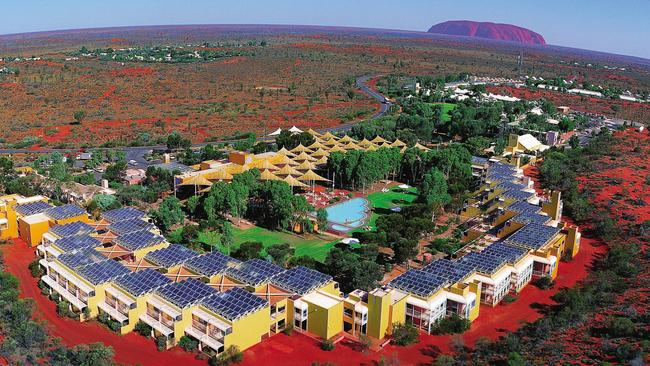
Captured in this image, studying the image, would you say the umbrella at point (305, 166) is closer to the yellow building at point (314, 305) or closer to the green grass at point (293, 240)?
the green grass at point (293, 240)

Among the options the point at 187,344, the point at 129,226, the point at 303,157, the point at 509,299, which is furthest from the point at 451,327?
the point at 303,157

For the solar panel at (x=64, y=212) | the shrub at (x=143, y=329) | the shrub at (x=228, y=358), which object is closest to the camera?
the shrub at (x=228, y=358)

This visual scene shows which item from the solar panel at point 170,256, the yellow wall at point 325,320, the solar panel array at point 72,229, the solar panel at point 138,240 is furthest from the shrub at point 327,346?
the solar panel array at point 72,229

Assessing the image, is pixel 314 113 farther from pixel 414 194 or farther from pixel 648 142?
pixel 648 142

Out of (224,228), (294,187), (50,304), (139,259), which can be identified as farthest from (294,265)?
(294,187)

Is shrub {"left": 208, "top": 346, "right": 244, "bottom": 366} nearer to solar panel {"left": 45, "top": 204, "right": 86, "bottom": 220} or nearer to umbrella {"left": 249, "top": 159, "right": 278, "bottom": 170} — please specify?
solar panel {"left": 45, "top": 204, "right": 86, "bottom": 220}

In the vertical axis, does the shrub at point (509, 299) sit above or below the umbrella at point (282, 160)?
below

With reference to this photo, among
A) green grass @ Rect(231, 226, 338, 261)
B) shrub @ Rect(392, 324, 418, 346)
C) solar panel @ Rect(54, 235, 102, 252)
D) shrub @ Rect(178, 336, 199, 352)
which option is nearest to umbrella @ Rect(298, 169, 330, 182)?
green grass @ Rect(231, 226, 338, 261)
